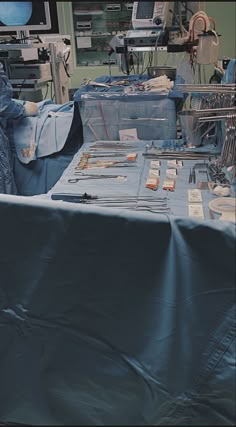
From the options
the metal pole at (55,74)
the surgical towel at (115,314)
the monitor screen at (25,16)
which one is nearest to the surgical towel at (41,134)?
the monitor screen at (25,16)

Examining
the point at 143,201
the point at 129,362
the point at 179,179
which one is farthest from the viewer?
the point at 179,179

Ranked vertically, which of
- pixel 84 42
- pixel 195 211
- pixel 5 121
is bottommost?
pixel 195 211

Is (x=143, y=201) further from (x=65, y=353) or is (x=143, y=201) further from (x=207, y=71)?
(x=207, y=71)

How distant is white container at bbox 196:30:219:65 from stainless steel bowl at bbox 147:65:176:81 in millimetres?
640

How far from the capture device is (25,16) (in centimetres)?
281

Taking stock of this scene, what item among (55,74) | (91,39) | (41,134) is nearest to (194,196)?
(41,134)

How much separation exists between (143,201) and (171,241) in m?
0.50

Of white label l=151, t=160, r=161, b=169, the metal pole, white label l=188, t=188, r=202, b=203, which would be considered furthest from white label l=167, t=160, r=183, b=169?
the metal pole

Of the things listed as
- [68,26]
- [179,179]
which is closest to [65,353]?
[179,179]

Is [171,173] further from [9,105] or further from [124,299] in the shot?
[9,105]

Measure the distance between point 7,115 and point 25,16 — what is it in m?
1.02

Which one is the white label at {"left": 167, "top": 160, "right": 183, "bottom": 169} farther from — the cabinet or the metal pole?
the cabinet

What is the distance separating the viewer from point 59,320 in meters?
1.00

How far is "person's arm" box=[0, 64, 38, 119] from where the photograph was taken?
7.22 ft
